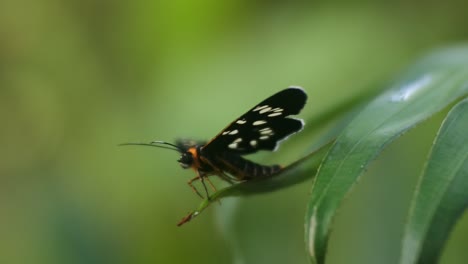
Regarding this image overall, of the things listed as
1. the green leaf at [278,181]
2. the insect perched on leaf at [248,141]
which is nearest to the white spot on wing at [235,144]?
the insect perched on leaf at [248,141]

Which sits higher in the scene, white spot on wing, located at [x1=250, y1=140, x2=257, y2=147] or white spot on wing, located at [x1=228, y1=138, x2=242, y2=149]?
white spot on wing, located at [x1=228, y1=138, x2=242, y2=149]

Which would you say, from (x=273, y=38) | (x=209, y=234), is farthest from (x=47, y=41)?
(x=209, y=234)

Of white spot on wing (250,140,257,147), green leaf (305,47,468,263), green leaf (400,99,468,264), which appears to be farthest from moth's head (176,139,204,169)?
green leaf (400,99,468,264)

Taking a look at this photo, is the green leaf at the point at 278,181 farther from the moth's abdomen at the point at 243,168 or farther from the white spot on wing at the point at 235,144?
the white spot on wing at the point at 235,144

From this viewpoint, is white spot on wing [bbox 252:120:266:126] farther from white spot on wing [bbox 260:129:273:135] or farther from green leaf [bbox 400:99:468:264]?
green leaf [bbox 400:99:468:264]

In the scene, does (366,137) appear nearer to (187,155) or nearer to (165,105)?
(187,155)

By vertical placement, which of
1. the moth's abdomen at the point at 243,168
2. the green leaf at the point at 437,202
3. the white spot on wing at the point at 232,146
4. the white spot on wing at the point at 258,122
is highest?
the green leaf at the point at 437,202

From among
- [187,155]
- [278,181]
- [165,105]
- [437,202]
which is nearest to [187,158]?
[187,155]
